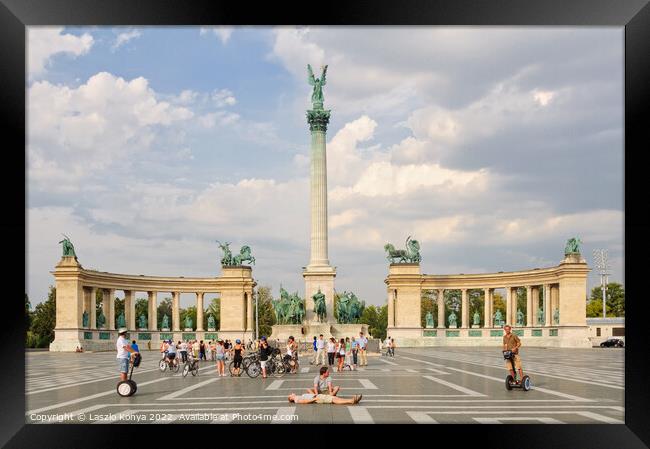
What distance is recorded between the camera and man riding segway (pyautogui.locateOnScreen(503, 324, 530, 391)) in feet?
82.2

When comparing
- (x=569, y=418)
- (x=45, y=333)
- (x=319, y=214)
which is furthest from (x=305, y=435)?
(x=45, y=333)

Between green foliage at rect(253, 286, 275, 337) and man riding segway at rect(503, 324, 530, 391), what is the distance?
102 metres

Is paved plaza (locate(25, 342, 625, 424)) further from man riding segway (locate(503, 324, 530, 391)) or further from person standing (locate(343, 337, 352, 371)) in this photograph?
person standing (locate(343, 337, 352, 371))

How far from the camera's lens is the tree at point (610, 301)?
131 metres

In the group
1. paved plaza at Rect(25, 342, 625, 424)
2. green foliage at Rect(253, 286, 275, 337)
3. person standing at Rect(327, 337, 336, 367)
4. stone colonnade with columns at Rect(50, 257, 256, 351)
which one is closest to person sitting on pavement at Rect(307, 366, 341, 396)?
paved plaza at Rect(25, 342, 625, 424)

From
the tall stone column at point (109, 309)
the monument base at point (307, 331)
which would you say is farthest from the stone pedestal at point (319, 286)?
the tall stone column at point (109, 309)

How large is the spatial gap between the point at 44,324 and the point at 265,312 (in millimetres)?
41065

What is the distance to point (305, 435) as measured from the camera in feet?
51.8

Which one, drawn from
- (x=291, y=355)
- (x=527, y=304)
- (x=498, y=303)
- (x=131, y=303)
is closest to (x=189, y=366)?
(x=291, y=355)

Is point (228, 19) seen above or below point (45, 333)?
above

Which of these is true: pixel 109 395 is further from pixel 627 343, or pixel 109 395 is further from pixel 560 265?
pixel 560 265

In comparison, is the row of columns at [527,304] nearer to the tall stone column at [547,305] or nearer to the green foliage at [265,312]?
the tall stone column at [547,305]

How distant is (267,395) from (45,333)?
315ft

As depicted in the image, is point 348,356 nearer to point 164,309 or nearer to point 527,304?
point 527,304
